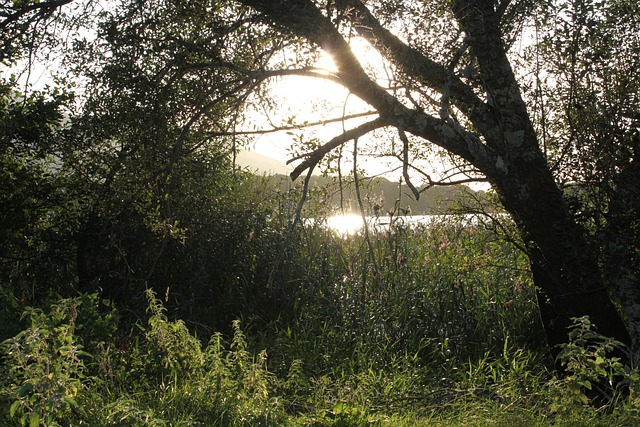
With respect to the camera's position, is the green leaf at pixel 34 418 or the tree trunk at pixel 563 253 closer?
the green leaf at pixel 34 418

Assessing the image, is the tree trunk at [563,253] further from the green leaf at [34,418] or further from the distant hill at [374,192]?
the green leaf at [34,418]

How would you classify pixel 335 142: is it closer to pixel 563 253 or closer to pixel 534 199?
pixel 534 199

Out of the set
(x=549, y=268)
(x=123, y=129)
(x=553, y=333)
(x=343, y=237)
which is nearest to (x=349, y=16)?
(x=123, y=129)

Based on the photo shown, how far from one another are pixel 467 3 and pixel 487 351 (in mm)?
3559

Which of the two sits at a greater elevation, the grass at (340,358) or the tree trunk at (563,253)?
the tree trunk at (563,253)

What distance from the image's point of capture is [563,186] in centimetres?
648

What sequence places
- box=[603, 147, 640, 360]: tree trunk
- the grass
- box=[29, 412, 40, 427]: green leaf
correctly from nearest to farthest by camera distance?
box=[29, 412, 40, 427]: green leaf, the grass, box=[603, 147, 640, 360]: tree trunk

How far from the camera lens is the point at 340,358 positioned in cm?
743

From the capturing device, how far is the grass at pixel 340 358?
5.07 meters

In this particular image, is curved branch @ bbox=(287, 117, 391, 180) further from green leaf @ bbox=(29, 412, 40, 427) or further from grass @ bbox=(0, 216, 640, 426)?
green leaf @ bbox=(29, 412, 40, 427)

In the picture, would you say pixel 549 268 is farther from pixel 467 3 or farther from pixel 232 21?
pixel 232 21

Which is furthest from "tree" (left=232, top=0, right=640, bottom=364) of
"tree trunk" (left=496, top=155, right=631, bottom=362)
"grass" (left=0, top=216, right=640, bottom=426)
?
"grass" (left=0, top=216, right=640, bottom=426)

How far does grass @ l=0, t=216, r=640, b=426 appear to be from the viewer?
16.6 ft

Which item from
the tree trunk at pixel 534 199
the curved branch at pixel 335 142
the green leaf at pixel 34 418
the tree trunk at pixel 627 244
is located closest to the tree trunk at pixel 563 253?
the tree trunk at pixel 534 199
